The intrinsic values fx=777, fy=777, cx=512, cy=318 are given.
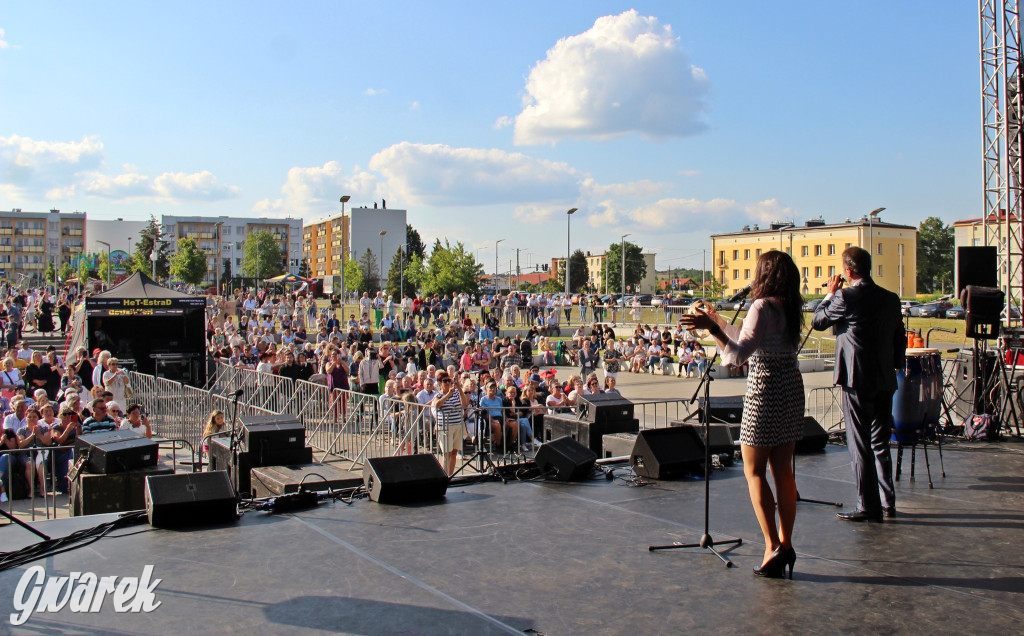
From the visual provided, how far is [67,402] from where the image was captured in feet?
34.1

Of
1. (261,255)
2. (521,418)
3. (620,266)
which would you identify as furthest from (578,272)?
(521,418)

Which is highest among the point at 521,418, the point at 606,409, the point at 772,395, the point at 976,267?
the point at 976,267

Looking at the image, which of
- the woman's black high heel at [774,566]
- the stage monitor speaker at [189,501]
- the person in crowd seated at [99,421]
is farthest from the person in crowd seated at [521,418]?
the woman's black high heel at [774,566]

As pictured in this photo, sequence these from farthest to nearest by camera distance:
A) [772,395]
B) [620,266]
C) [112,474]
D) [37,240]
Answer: [37,240] < [620,266] < [112,474] < [772,395]

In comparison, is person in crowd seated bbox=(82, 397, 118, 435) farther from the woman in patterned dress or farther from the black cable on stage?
the woman in patterned dress

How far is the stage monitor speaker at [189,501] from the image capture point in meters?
5.12

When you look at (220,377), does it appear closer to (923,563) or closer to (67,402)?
(67,402)

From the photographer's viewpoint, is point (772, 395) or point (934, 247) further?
point (934, 247)

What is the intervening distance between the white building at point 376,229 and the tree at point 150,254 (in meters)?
33.6

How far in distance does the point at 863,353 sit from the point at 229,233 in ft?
435

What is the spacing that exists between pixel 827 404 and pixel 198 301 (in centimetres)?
1485

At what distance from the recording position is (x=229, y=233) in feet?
419

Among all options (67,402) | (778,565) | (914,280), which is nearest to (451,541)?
(778,565)

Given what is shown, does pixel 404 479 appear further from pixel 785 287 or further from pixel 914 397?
pixel 914 397
